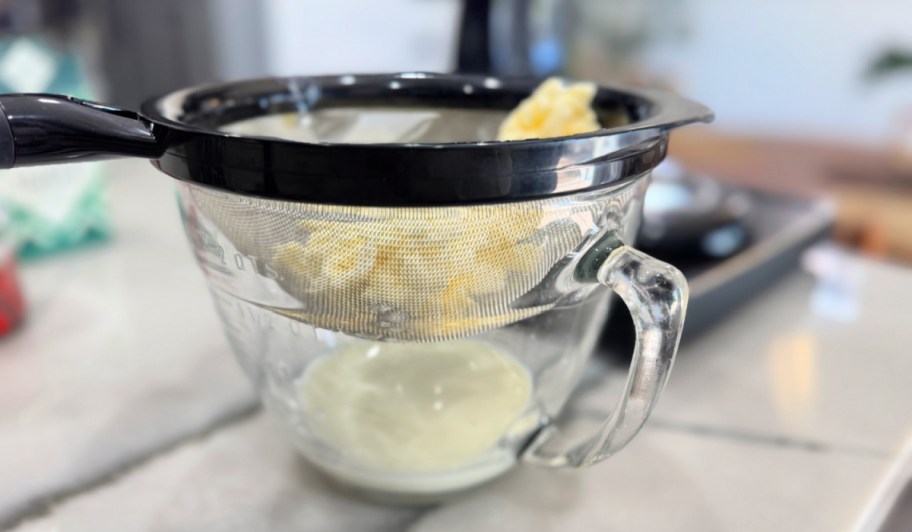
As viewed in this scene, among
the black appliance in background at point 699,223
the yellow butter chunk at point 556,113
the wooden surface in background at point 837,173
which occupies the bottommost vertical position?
the wooden surface in background at point 837,173

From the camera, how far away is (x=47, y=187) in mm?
520

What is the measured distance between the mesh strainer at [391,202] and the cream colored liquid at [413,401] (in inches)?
1.1

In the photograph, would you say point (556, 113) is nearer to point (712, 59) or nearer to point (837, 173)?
point (837, 173)

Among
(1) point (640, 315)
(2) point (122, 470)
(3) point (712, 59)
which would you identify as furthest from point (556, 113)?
Answer: (3) point (712, 59)

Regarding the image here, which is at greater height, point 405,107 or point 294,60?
point 405,107

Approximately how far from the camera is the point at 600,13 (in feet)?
3.62

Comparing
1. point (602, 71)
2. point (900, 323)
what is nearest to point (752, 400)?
point (900, 323)

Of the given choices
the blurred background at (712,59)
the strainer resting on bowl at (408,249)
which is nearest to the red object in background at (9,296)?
the strainer resting on bowl at (408,249)

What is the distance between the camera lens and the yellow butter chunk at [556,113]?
0.29m

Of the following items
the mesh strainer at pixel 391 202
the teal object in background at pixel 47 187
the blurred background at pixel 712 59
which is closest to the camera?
the mesh strainer at pixel 391 202

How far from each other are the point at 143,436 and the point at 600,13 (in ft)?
3.24

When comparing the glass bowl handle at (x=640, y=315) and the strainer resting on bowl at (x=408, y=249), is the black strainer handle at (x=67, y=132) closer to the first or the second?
the strainer resting on bowl at (x=408, y=249)

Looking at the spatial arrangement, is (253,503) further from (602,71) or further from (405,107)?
(602,71)

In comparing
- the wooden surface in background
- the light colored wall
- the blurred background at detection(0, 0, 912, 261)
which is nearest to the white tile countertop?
the wooden surface in background
